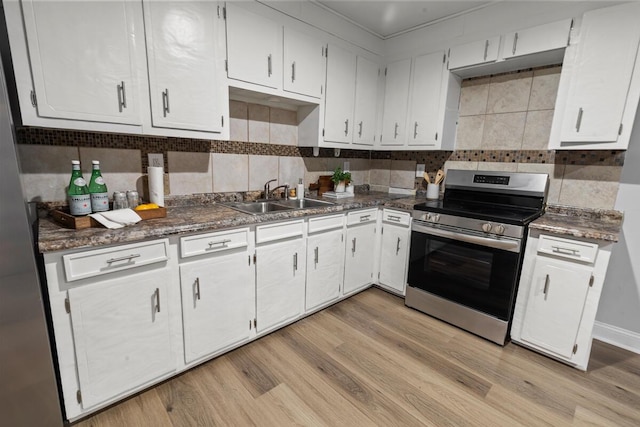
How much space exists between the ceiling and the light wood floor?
260cm

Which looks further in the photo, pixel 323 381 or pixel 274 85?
pixel 274 85

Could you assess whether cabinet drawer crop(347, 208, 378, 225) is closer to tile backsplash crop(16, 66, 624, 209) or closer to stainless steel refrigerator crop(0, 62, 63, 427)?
tile backsplash crop(16, 66, 624, 209)

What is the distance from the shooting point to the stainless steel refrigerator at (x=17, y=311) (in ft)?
3.30

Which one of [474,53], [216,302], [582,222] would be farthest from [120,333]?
[474,53]

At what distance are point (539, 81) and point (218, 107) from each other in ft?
8.31

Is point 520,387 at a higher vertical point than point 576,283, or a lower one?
lower

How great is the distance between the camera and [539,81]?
2.37 metres

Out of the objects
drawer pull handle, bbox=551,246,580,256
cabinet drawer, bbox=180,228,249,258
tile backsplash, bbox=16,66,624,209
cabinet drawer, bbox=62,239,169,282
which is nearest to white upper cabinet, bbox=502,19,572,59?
tile backsplash, bbox=16,66,624,209

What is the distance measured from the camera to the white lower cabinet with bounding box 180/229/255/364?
65.1 inches

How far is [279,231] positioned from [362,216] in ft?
2.99

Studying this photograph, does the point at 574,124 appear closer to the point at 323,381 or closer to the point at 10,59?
the point at 323,381

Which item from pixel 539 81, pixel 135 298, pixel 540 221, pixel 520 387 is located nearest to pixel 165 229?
pixel 135 298

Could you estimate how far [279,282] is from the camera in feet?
6.83

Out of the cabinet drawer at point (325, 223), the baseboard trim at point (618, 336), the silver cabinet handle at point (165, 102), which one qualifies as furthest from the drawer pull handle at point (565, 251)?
the silver cabinet handle at point (165, 102)
